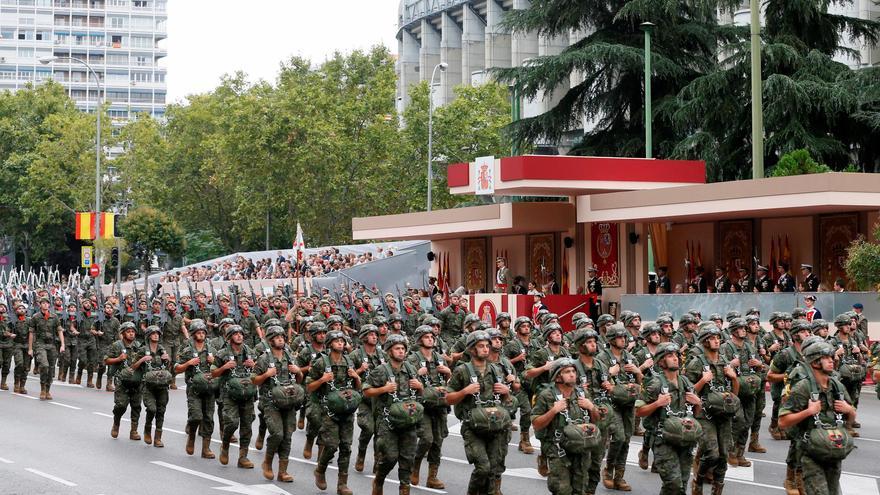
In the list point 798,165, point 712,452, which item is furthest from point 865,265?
point 712,452

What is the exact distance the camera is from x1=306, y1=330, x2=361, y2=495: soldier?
15359mm

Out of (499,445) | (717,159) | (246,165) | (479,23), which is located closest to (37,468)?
(499,445)

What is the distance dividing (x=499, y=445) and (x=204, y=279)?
158 feet

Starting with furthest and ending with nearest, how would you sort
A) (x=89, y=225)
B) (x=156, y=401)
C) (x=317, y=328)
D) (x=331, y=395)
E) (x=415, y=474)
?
Answer: 1. (x=89, y=225)
2. (x=156, y=401)
3. (x=317, y=328)
4. (x=415, y=474)
5. (x=331, y=395)

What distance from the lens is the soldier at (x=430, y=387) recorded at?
48.5 ft

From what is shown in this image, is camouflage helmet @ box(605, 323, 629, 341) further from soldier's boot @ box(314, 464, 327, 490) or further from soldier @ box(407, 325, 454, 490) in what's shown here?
soldier's boot @ box(314, 464, 327, 490)

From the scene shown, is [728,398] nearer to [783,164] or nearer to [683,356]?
[683,356]

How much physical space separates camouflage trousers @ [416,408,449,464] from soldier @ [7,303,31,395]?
48.8 feet

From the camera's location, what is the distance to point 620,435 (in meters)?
14.9

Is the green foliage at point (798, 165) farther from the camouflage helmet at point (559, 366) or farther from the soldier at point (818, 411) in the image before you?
the camouflage helmet at point (559, 366)

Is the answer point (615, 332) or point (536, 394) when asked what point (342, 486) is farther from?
point (615, 332)

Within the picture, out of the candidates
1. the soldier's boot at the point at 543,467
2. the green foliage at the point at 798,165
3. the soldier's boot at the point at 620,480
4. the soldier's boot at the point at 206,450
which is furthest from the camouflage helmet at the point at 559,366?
the green foliage at the point at 798,165

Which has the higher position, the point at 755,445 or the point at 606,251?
the point at 606,251

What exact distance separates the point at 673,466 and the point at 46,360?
17.5m
